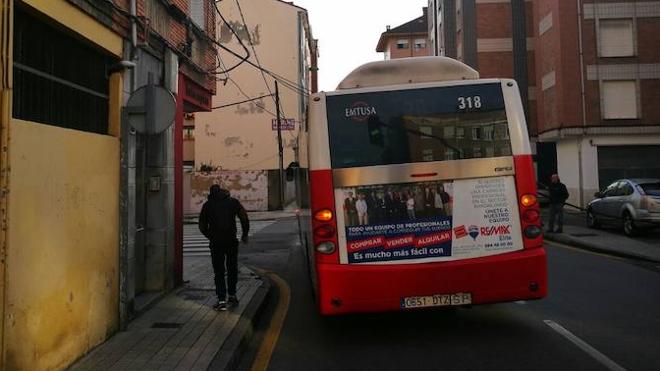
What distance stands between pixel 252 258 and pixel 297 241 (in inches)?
147

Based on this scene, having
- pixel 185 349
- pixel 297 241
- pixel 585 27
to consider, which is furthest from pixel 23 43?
pixel 585 27

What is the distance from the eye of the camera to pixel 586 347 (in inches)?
220

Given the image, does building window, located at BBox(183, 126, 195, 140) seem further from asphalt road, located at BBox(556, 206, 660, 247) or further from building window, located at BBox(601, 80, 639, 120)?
asphalt road, located at BBox(556, 206, 660, 247)

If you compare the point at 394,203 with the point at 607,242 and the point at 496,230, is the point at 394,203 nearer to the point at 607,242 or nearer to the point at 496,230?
the point at 496,230

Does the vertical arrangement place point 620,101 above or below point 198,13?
above

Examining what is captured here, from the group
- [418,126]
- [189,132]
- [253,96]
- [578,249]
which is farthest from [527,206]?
[189,132]

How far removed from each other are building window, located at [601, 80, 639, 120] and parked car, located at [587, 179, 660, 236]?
11.8 metres

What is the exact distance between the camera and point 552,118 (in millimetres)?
29750

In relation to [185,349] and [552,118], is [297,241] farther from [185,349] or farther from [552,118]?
[552,118]

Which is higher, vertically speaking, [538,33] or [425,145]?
[538,33]

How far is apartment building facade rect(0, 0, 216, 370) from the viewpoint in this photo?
4.10 metres

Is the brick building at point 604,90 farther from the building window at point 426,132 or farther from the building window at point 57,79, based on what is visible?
the building window at point 57,79

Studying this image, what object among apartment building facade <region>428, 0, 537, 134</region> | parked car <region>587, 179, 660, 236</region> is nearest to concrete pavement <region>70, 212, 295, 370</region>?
parked car <region>587, 179, 660, 236</region>

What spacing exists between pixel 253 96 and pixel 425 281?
117 ft
